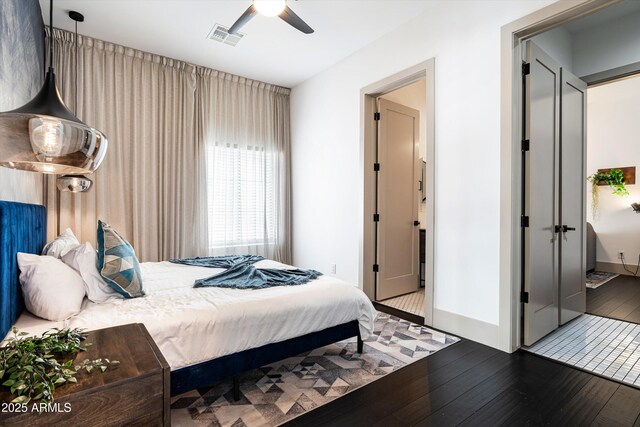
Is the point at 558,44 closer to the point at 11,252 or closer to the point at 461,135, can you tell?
the point at 461,135

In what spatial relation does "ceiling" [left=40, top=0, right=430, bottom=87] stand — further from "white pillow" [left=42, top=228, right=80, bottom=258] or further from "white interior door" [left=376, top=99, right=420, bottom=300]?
"white pillow" [left=42, top=228, right=80, bottom=258]

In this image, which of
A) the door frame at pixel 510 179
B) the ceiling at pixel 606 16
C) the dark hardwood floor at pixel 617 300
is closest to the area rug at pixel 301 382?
the door frame at pixel 510 179

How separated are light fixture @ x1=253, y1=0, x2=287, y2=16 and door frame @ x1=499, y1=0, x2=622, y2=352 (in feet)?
5.76

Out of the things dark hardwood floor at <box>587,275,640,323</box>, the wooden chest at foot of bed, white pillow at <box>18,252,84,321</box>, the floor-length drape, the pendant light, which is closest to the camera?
the wooden chest at foot of bed

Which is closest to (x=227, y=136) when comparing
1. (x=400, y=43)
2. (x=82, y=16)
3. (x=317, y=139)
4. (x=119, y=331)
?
(x=317, y=139)

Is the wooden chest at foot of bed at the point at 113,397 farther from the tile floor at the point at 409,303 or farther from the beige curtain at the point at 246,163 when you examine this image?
the beige curtain at the point at 246,163

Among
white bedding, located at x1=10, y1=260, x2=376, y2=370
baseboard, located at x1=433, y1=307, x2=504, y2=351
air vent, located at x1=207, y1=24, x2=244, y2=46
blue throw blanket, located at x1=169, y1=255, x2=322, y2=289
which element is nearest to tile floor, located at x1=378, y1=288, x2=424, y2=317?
baseboard, located at x1=433, y1=307, x2=504, y2=351

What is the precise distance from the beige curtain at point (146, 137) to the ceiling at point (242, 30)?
0.23 m

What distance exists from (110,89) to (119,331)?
3.43m

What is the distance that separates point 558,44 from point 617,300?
3106 mm

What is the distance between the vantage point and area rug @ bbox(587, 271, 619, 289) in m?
4.76

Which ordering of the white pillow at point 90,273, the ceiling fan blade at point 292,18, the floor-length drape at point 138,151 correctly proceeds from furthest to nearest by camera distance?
the floor-length drape at point 138,151 → the ceiling fan blade at point 292,18 → the white pillow at point 90,273

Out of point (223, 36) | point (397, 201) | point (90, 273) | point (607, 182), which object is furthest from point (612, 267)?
point (90, 273)

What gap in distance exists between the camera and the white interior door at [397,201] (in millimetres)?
3945
